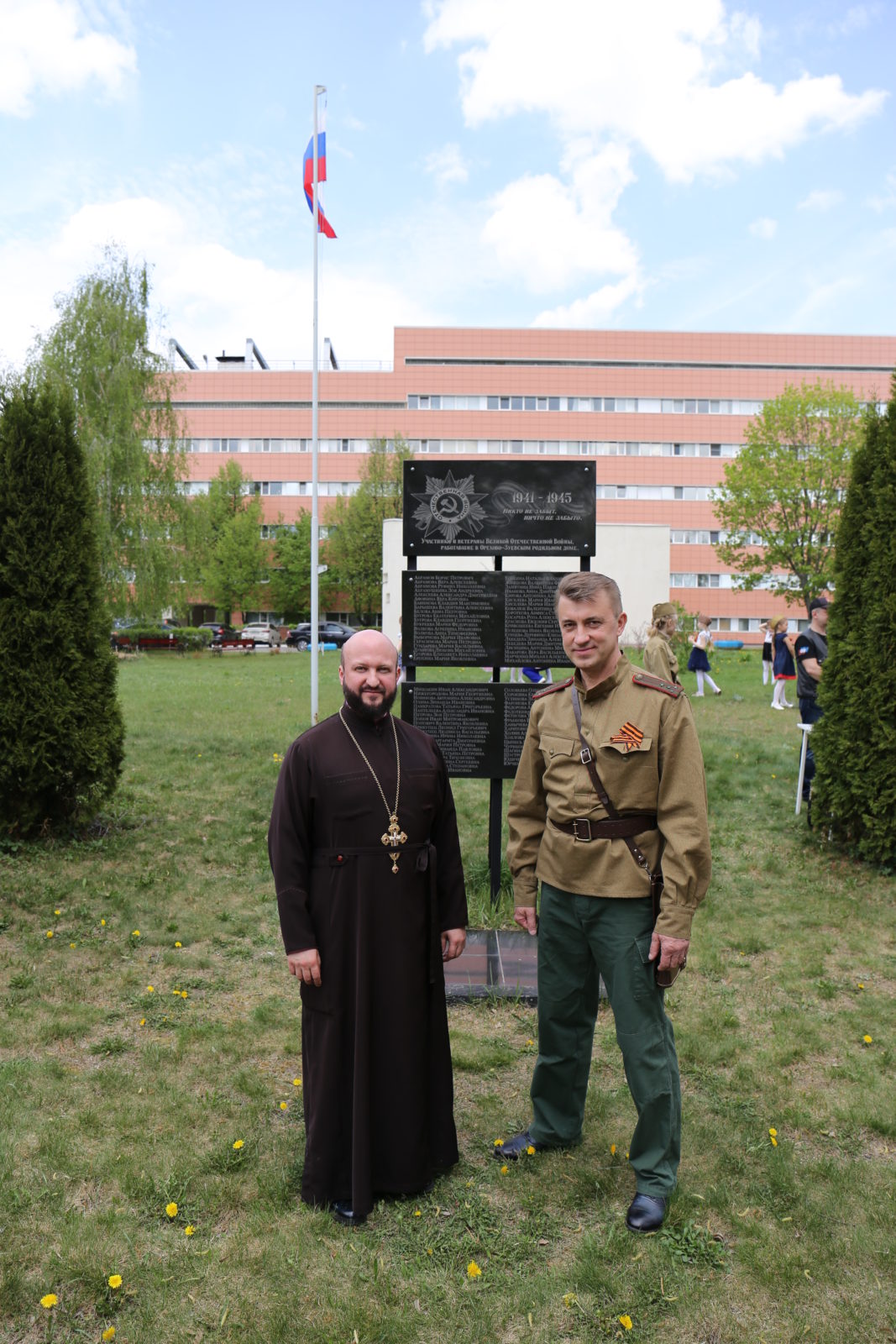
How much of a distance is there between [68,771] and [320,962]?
16.3 ft

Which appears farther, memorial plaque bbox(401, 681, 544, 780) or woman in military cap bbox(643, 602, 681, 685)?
woman in military cap bbox(643, 602, 681, 685)

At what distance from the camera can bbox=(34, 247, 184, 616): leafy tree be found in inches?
1099

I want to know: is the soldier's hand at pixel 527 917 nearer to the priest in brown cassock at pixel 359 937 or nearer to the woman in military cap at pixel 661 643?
the priest in brown cassock at pixel 359 937

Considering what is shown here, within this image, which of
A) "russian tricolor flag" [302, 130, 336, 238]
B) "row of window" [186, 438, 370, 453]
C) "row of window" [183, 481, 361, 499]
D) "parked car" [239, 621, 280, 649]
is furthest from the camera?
"row of window" [186, 438, 370, 453]

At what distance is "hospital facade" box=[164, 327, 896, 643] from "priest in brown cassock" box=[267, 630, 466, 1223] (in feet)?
177

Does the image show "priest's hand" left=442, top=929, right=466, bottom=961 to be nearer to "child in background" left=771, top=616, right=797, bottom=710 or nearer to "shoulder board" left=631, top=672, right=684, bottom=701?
"shoulder board" left=631, top=672, right=684, bottom=701

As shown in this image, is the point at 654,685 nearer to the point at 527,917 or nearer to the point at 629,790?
the point at 629,790

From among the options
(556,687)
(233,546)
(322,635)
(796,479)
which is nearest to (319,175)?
(556,687)

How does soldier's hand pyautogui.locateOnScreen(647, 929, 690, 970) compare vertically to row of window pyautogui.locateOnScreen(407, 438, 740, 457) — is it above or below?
below

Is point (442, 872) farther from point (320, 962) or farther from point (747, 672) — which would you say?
point (747, 672)

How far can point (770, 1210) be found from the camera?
3.25 meters

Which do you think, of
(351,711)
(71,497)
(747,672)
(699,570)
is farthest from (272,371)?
(351,711)

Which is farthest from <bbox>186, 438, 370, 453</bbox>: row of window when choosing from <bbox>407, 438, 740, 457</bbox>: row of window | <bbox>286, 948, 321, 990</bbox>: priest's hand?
<bbox>286, 948, 321, 990</bbox>: priest's hand

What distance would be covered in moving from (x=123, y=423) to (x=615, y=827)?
2862cm
